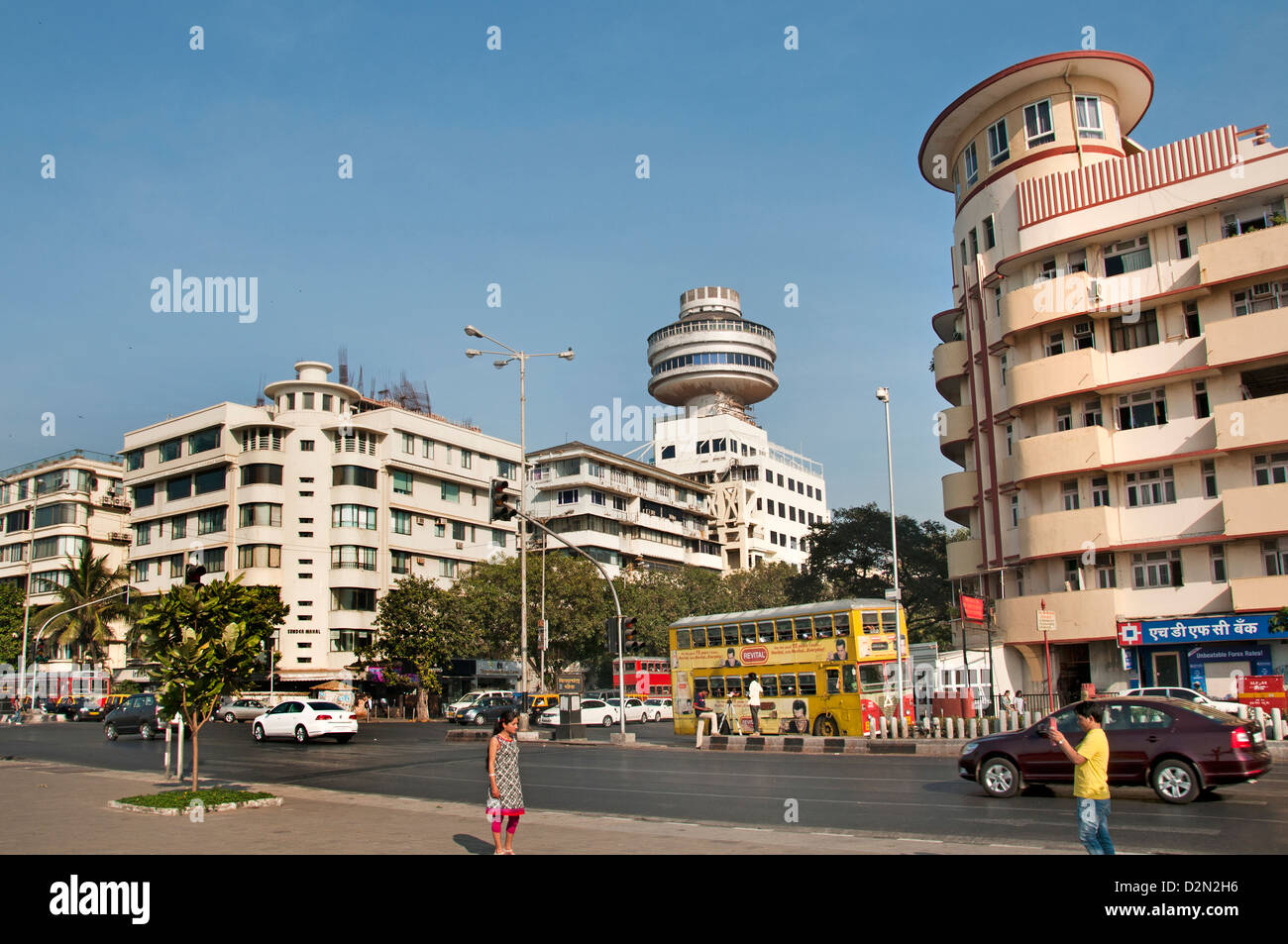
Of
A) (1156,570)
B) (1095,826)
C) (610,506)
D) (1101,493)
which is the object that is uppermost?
(610,506)

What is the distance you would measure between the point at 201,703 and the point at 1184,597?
3091cm

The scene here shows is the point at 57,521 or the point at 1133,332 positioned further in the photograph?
the point at 57,521

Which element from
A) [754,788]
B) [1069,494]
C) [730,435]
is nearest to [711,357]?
[730,435]

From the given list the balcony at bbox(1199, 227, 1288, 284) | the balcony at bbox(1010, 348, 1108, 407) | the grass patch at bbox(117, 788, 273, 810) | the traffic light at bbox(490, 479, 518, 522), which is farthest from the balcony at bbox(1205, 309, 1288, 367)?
the grass patch at bbox(117, 788, 273, 810)

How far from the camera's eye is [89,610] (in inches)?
2808

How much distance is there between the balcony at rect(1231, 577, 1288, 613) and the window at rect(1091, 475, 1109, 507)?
199 inches

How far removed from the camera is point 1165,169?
3466 centimetres

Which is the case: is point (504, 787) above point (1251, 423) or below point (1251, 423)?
below

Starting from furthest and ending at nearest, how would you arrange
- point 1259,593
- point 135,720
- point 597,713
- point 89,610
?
point 89,610
point 597,713
point 135,720
point 1259,593

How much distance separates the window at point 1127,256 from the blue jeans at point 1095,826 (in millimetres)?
31421

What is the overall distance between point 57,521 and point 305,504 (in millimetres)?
33448

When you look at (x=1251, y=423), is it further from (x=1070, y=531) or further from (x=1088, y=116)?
(x=1088, y=116)
